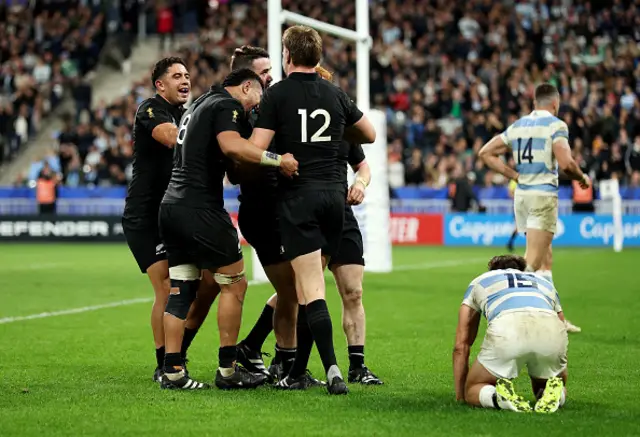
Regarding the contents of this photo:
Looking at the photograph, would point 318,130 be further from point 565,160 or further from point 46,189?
point 46,189

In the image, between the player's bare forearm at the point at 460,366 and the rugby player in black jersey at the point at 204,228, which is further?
the rugby player in black jersey at the point at 204,228

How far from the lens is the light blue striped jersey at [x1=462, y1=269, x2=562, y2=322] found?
23.7 ft

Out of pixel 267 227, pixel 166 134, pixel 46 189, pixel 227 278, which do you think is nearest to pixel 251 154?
pixel 267 227

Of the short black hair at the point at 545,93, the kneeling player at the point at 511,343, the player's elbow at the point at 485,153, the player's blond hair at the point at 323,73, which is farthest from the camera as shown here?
the player's elbow at the point at 485,153

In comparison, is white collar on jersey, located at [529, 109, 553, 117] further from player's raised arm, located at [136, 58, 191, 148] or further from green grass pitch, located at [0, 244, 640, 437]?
player's raised arm, located at [136, 58, 191, 148]

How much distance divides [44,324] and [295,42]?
20.3 feet

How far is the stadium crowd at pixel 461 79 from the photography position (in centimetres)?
2944

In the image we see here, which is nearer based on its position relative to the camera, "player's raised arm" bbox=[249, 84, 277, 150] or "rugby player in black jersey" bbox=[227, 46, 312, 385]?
"player's raised arm" bbox=[249, 84, 277, 150]

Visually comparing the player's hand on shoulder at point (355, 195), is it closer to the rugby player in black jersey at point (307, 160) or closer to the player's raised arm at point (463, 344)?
the rugby player in black jersey at point (307, 160)

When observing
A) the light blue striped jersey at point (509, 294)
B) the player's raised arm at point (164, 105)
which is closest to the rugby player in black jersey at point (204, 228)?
the player's raised arm at point (164, 105)

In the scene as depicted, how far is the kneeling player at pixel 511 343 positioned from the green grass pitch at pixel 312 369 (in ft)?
0.44

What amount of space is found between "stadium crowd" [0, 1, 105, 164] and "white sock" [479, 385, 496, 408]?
30.0 m

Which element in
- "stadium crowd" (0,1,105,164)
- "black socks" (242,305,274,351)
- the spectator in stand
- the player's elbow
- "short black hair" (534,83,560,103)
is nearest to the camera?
"black socks" (242,305,274,351)

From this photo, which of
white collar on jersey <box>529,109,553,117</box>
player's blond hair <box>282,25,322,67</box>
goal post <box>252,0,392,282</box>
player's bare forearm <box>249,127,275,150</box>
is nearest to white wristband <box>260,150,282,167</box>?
player's bare forearm <box>249,127,275,150</box>
